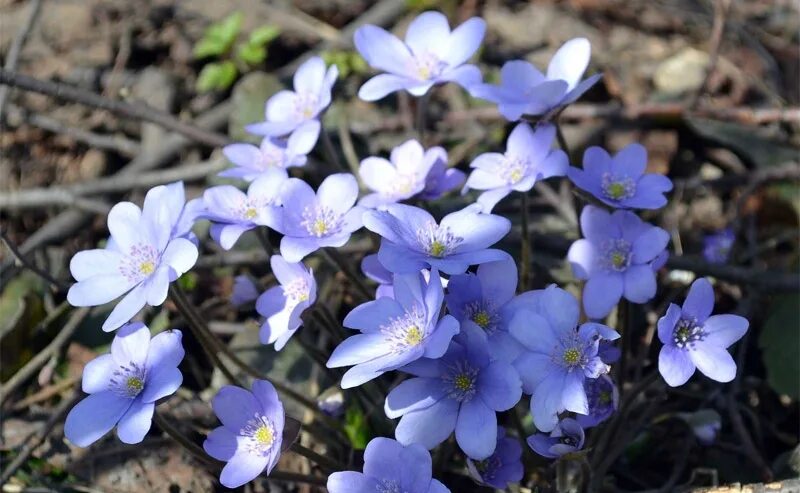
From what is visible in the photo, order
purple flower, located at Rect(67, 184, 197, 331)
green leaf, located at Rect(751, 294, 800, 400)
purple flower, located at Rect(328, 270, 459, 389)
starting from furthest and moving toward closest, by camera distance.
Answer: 1. green leaf, located at Rect(751, 294, 800, 400)
2. purple flower, located at Rect(67, 184, 197, 331)
3. purple flower, located at Rect(328, 270, 459, 389)

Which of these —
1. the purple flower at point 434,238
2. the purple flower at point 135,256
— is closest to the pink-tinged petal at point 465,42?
the purple flower at point 434,238

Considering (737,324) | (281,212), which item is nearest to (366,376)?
(281,212)

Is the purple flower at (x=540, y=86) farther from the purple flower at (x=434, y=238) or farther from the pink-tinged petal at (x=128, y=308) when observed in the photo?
the pink-tinged petal at (x=128, y=308)

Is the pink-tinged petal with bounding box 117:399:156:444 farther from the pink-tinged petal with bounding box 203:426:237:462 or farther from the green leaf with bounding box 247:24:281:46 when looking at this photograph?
the green leaf with bounding box 247:24:281:46

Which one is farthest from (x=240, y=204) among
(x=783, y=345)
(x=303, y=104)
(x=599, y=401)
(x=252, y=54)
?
(x=783, y=345)

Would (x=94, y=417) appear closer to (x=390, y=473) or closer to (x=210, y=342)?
(x=210, y=342)

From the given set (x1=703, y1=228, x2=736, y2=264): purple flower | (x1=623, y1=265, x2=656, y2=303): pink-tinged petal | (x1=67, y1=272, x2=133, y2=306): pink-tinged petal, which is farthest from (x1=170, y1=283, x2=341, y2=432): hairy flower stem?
(x1=703, y1=228, x2=736, y2=264): purple flower
